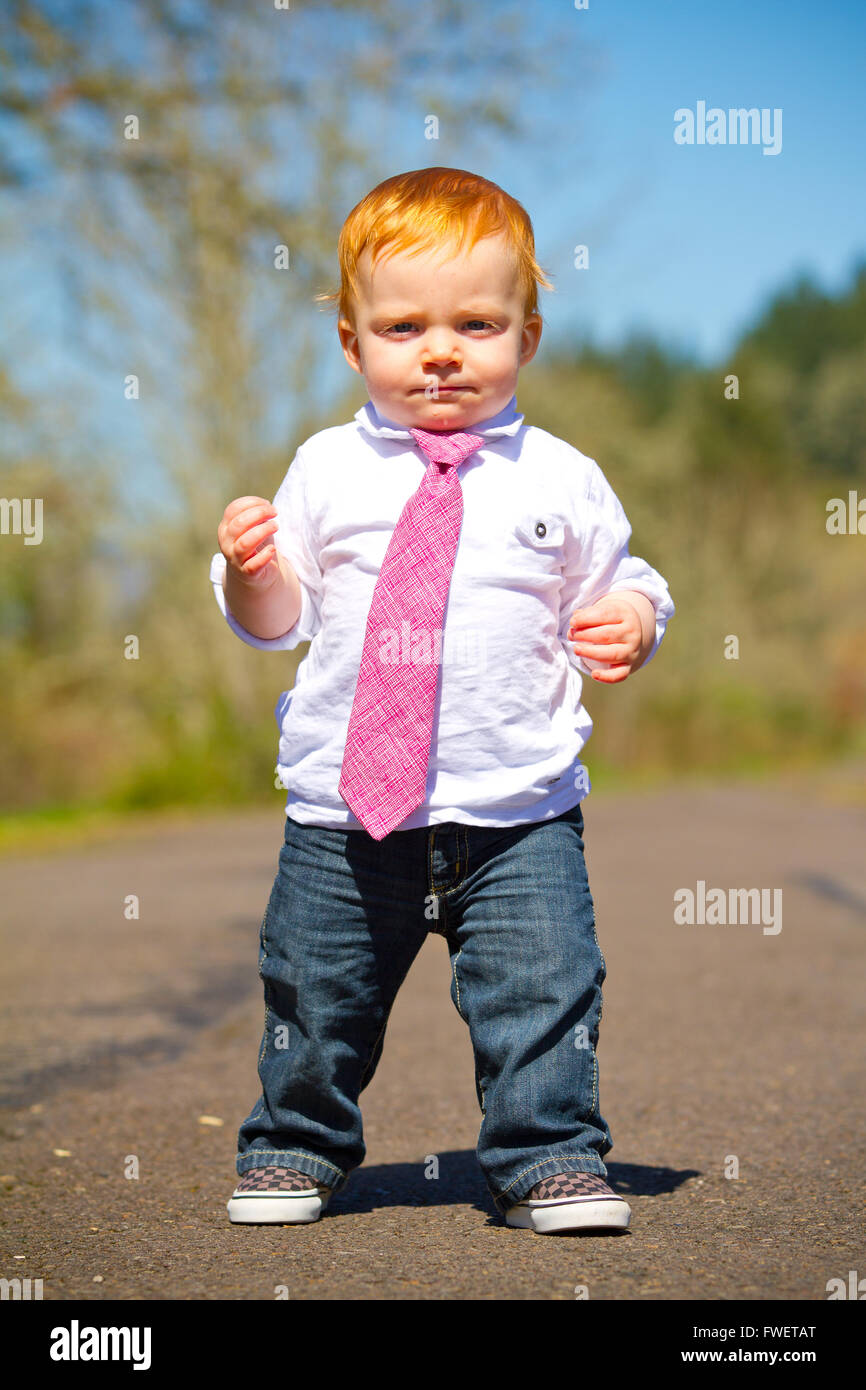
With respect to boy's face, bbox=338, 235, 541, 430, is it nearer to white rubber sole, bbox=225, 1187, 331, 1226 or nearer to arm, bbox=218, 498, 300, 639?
arm, bbox=218, 498, 300, 639

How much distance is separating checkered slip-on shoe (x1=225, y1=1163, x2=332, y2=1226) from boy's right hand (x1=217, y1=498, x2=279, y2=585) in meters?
0.99

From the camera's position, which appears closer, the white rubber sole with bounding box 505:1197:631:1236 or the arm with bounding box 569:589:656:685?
the white rubber sole with bounding box 505:1197:631:1236

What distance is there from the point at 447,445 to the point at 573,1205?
1234 mm

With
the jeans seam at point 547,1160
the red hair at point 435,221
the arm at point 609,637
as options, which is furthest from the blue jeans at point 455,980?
the red hair at point 435,221

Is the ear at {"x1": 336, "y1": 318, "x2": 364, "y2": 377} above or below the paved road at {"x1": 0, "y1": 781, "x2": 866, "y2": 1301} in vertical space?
above

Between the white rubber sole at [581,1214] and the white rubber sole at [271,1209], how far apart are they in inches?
15.3

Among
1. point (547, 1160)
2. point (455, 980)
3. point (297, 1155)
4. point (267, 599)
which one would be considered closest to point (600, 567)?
point (267, 599)

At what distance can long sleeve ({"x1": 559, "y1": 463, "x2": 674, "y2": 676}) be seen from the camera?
2.68m

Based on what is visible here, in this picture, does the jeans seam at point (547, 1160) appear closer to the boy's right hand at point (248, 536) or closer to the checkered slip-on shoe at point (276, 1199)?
the checkered slip-on shoe at point (276, 1199)

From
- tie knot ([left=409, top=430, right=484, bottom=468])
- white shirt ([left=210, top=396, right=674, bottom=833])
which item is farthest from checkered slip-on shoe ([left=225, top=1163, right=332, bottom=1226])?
tie knot ([left=409, top=430, right=484, bottom=468])

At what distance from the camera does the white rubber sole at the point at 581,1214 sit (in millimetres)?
2414

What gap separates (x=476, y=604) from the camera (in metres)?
2.56

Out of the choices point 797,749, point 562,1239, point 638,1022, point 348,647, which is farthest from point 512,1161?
point 797,749

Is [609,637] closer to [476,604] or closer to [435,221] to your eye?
[476,604]
